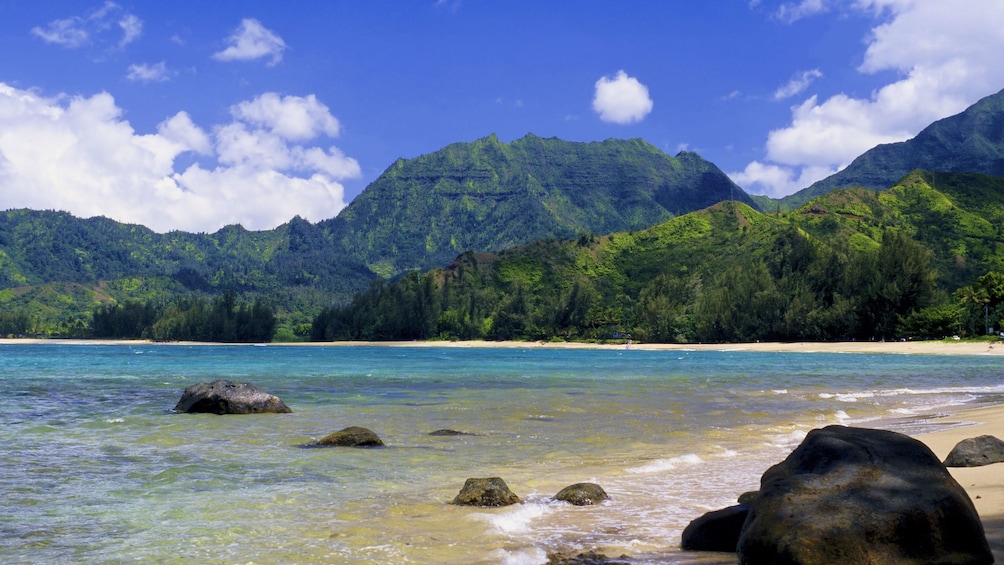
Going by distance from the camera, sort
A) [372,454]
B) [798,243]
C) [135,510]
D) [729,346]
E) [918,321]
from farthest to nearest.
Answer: [798,243] < [729,346] < [918,321] < [372,454] < [135,510]

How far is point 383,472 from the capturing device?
15453 millimetres

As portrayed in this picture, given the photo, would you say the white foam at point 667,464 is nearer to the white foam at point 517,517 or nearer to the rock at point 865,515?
the white foam at point 517,517

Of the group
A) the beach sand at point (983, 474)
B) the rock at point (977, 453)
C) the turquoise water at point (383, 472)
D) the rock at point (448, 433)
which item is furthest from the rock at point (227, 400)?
the rock at point (977, 453)

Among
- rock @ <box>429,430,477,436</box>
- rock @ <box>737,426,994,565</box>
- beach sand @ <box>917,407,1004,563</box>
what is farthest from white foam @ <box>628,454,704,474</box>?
rock @ <box>737,426,994,565</box>

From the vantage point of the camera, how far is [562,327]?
642ft

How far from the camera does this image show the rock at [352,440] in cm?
1878

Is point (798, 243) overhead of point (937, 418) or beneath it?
overhead

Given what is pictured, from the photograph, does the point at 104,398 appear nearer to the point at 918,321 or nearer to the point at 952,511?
the point at 952,511

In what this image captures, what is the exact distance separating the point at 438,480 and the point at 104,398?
23.9 m

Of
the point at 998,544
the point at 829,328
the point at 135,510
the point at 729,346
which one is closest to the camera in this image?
the point at 998,544

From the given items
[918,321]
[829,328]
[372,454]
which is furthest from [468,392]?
[829,328]

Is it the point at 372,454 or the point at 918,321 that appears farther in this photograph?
the point at 918,321

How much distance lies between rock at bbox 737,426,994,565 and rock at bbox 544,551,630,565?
1.43 m

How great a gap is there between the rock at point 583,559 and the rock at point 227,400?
2005cm
